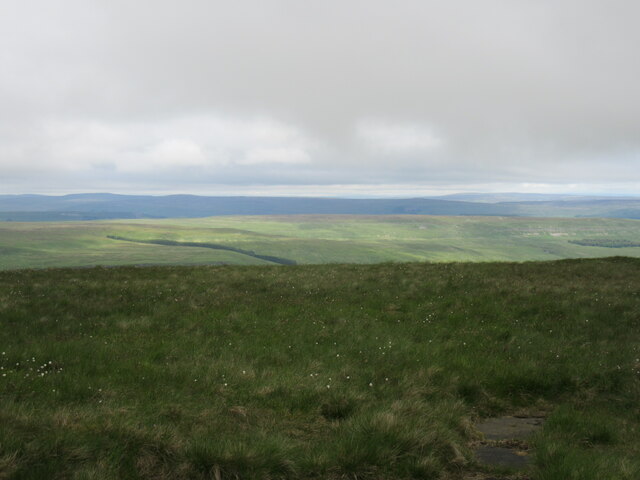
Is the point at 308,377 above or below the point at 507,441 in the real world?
above

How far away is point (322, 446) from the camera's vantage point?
6.76m

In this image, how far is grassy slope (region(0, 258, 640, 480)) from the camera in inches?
245

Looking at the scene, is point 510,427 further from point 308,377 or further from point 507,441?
point 308,377

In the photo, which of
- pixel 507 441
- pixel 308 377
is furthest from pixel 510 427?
pixel 308 377

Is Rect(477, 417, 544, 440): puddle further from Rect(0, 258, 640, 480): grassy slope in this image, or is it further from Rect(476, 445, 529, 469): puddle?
Rect(476, 445, 529, 469): puddle

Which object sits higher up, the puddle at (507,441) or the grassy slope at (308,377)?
the grassy slope at (308,377)

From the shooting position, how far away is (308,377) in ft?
33.5

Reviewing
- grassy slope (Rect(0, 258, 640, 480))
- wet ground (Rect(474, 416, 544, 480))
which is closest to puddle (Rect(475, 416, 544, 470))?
wet ground (Rect(474, 416, 544, 480))

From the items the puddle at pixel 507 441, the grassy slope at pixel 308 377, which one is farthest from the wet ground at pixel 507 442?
Result: the grassy slope at pixel 308 377

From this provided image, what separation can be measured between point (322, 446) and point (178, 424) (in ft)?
8.68

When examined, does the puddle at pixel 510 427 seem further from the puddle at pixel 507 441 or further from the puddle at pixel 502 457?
the puddle at pixel 502 457

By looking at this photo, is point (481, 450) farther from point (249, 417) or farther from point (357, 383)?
point (249, 417)

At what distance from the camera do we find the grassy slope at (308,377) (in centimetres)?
623

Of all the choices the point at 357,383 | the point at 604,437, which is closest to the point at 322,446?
the point at 357,383
